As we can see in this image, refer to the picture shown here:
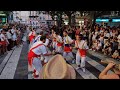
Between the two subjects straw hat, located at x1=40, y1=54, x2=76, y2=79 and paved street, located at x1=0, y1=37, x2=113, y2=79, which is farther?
paved street, located at x1=0, y1=37, x2=113, y2=79

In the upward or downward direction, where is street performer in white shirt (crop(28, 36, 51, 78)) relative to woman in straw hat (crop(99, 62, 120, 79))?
downward

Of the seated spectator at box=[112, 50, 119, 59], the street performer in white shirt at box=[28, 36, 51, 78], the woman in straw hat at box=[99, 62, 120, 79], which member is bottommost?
the seated spectator at box=[112, 50, 119, 59]

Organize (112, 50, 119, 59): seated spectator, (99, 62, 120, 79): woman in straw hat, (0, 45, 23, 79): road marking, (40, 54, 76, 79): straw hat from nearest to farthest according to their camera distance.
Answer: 1. (99, 62, 120, 79): woman in straw hat
2. (40, 54, 76, 79): straw hat
3. (0, 45, 23, 79): road marking
4. (112, 50, 119, 59): seated spectator

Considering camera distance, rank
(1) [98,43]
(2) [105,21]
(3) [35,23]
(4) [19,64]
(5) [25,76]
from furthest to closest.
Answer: (2) [105,21] < (3) [35,23] < (1) [98,43] < (4) [19,64] < (5) [25,76]

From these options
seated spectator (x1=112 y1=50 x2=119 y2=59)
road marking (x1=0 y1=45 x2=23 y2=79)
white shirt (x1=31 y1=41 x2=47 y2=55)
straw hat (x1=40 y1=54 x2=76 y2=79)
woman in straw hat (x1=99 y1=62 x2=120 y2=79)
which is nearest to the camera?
woman in straw hat (x1=99 y1=62 x2=120 y2=79)

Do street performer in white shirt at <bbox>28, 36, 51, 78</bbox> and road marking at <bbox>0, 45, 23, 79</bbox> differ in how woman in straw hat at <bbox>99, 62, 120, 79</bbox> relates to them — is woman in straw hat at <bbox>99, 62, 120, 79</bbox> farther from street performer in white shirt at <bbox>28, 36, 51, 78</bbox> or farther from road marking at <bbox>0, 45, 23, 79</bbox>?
road marking at <bbox>0, 45, 23, 79</bbox>

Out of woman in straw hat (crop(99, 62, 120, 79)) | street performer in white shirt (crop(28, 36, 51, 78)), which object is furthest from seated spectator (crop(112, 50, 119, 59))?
woman in straw hat (crop(99, 62, 120, 79))

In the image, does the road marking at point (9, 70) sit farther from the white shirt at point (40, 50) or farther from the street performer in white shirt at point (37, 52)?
the white shirt at point (40, 50)

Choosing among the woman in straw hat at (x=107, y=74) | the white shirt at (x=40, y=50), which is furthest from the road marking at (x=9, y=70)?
the woman in straw hat at (x=107, y=74)

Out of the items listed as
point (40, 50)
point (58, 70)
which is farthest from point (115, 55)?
point (58, 70)
